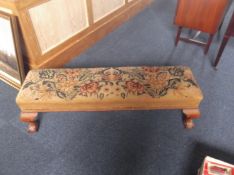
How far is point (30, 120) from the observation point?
1400 mm

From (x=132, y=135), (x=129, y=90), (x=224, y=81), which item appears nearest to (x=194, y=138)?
(x=132, y=135)

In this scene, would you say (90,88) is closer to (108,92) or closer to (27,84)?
(108,92)

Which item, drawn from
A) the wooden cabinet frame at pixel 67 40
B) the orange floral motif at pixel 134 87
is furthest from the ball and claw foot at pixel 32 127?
the orange floral motif at pixel 134 87

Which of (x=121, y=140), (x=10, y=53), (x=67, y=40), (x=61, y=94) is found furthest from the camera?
(x=67, y=40)

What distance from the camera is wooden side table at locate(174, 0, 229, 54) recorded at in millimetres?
1774

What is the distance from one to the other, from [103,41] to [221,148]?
1.57 meters

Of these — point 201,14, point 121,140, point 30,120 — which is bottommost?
point 121,140

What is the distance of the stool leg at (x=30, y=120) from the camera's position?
4.55 feet

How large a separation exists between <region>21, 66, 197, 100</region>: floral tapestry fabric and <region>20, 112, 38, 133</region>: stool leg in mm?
160

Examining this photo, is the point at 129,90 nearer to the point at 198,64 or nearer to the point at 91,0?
the point at 198,64

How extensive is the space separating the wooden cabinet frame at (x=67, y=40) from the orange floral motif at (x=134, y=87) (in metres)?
0.84

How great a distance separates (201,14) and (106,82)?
1.13 meters

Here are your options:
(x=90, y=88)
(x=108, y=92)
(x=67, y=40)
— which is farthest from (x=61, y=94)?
(x=67, y=40)

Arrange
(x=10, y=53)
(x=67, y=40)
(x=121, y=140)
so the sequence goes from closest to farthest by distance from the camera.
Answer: (x=121, y=140)
(x=10, y=53)
(x=67, y=40)
